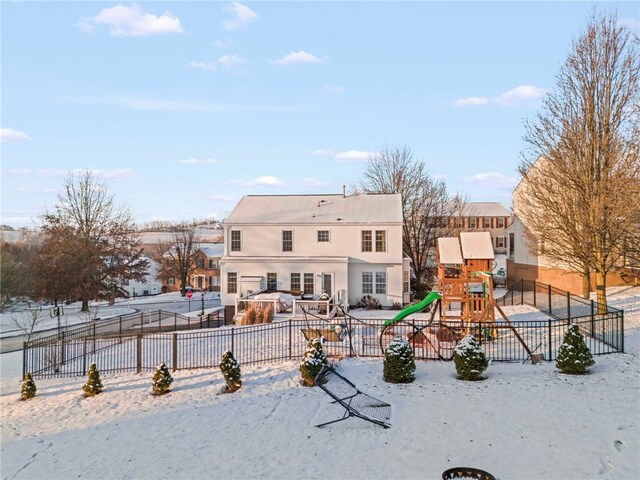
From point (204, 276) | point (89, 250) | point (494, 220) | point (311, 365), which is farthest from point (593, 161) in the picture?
point (494, 220)

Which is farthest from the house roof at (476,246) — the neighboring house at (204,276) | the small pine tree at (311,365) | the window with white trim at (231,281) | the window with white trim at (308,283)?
the neighboring house at (204,276)

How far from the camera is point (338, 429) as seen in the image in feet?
31.0

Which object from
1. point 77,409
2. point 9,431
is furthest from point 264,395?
point 9,431

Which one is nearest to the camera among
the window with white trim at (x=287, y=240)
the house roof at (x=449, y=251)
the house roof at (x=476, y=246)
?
the house roof at (x=476, y=246)

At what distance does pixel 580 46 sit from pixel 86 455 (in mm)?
21926

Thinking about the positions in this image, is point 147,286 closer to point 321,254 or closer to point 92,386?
point 321,254

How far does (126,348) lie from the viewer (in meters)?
19.5

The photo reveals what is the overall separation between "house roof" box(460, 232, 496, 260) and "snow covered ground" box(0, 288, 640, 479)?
4.94 m

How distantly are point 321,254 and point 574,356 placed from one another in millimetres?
20466

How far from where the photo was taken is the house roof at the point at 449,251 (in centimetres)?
1830

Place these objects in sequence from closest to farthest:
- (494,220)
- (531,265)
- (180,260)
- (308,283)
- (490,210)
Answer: (308,283)
(531,265)
(180,260)
(494,220)
(490,210)

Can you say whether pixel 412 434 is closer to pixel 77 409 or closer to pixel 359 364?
pixel 359 364

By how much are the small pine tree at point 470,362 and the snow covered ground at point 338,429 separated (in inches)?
12.2

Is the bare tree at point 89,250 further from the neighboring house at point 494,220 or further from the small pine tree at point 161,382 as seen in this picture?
the neighboring house at point 494,220
